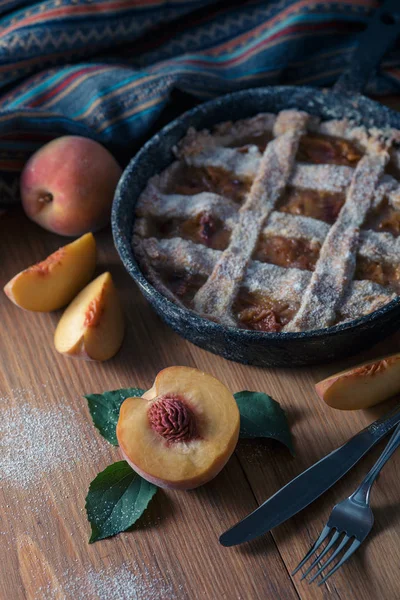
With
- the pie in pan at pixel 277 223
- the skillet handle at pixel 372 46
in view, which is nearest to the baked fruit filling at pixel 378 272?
the pie in pan at pixel 277 223

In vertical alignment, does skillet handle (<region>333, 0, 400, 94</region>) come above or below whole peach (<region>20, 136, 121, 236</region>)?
above

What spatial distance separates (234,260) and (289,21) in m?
0.66

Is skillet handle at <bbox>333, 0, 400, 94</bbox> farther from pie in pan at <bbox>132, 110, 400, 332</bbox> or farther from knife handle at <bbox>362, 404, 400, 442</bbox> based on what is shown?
knife handle at <bbox>362, 404, 400, 442</bbox>

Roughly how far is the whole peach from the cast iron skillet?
0.33ft

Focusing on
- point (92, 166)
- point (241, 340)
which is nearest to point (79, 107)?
point (92, 166)

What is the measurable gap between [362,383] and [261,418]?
191mm

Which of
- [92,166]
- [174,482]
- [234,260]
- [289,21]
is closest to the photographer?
[174,482]

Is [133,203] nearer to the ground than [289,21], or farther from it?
nearer to the ground

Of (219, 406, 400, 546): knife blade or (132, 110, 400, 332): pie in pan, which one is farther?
(132, 110, 400, 332): pie in pan

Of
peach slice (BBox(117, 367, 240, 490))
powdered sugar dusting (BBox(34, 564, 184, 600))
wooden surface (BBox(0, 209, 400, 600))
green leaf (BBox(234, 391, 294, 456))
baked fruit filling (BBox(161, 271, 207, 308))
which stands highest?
baked fruit filling (BBox(161, 271, 207, 308))

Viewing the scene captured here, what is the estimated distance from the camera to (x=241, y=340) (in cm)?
123

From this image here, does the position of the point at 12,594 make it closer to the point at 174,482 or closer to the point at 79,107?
the point at 174,482

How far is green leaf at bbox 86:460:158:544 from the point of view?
1.20m

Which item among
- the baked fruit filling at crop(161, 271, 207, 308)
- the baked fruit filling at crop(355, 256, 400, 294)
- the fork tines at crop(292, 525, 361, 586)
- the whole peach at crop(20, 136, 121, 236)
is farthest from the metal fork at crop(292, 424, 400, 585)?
the whole peach at crop(20, 136, 121, 236)
